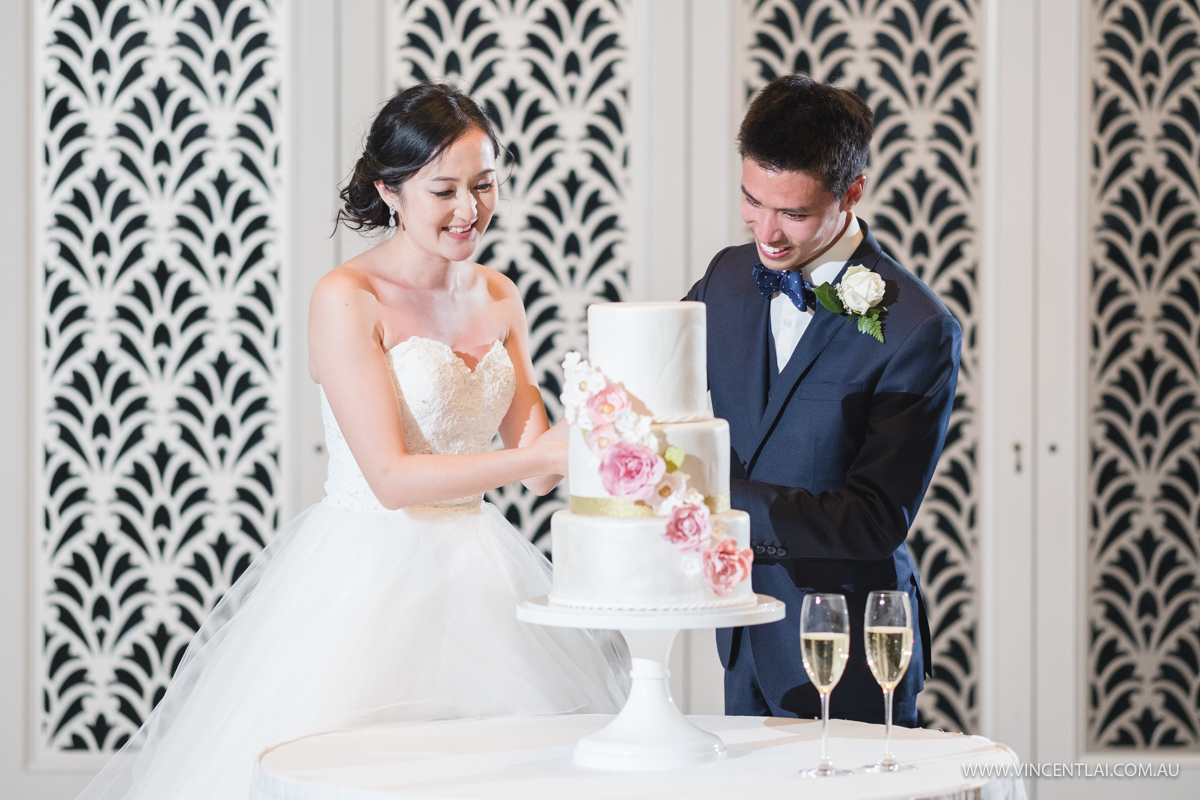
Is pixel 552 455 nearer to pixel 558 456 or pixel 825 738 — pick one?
pixel 558 456

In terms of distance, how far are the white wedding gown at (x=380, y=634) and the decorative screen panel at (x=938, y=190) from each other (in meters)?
2.02

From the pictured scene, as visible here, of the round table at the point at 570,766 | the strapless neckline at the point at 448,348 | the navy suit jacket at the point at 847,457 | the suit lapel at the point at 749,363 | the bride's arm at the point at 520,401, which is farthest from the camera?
the bride's arm at the point at 520,401

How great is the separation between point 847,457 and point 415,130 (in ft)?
3.48

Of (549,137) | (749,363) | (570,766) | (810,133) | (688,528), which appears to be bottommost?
(570,766)

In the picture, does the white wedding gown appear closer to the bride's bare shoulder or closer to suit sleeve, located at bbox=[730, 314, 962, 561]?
the bride's bare shoulder

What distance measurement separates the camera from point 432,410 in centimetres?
264

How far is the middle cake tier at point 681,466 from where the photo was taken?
1.91 meters

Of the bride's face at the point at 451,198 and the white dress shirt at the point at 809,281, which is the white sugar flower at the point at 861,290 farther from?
the bride's face at the point at 451,198

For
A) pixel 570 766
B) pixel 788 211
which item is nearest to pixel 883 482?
pixel 788 211

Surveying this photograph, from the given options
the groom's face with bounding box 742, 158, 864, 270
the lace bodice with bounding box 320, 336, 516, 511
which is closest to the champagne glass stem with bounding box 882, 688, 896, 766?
Result: the groom's face with bounding box 742, 158, 864, 270

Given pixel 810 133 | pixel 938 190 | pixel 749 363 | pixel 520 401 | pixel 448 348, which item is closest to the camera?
pixel 810 133

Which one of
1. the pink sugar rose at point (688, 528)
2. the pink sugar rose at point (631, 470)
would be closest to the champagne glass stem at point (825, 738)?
the pink sugar rose at point (688, 528)

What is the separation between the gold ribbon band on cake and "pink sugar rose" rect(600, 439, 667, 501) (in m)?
0.02

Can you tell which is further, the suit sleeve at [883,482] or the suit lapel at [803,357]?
the suit lapel at [803,357]
